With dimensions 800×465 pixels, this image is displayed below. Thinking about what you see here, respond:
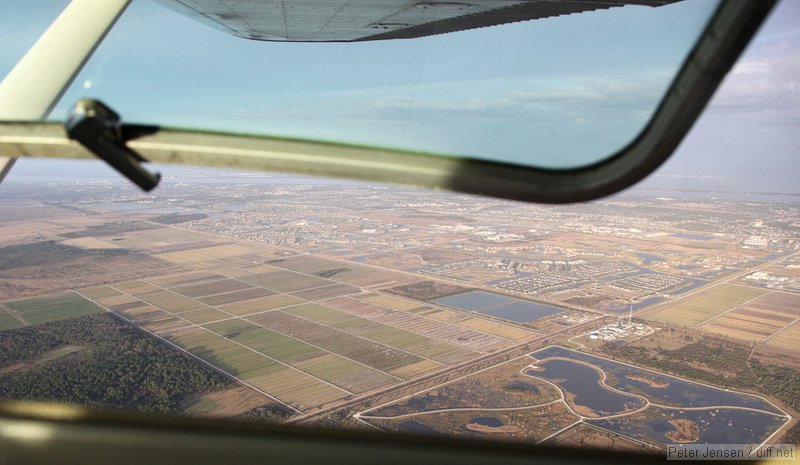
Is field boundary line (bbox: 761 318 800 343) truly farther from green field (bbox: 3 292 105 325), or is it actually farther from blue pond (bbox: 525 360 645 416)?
green field (bbox: 3 292 105 325)

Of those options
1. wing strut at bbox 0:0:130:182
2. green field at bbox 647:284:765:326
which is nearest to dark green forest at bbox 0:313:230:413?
wing strut at bbox 0:0:130:182

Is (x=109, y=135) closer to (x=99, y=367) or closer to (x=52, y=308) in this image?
(x=99, y=367)

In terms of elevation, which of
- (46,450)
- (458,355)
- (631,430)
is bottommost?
(631,430)

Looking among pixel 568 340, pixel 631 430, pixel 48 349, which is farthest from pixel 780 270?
pixel 48 349

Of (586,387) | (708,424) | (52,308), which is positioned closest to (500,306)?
(586,387)

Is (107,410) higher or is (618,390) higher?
(107,410)

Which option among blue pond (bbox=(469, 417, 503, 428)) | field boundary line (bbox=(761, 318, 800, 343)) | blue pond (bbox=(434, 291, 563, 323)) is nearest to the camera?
blue pond (bbox=(469, 417, 503, 428))

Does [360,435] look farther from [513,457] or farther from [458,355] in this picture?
[458,355]
